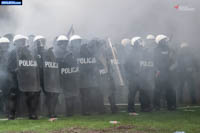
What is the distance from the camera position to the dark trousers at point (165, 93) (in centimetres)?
910

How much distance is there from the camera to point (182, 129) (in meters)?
6.02

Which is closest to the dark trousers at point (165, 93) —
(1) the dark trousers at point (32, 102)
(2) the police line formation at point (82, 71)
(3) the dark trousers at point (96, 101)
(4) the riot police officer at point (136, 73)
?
(2) the police line formation at point (82, 71)

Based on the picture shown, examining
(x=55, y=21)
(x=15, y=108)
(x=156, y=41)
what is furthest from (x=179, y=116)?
(x=55, y=21)

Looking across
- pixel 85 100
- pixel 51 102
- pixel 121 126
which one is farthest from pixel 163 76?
pixel 121 126

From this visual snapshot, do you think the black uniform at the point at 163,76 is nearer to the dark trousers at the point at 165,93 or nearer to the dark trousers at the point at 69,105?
the dark trousers at the point at 165,93

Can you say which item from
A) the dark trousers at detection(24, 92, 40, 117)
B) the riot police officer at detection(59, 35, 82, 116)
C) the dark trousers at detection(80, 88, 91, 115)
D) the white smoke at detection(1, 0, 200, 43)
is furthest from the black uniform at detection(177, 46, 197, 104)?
the dark trousers at detection(24, 92, 40, 117)

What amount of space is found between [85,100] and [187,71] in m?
3.50

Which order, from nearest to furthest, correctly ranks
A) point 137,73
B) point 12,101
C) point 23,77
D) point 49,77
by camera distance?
point 23,77 < point 12,101 < point 49,77 < point 137,73

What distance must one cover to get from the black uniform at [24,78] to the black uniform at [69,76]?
63 centimetres

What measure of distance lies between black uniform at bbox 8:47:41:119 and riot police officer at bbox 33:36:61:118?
0.19 m

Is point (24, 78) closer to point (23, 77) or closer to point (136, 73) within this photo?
point (23, 77)

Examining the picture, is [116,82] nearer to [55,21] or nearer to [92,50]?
[92,50]

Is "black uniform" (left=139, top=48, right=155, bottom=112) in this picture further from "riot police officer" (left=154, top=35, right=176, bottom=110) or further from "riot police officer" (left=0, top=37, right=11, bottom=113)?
"riot police officer" (left=0, top=37, right=11, bottom=113)

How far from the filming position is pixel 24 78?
25.1ft
